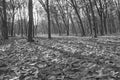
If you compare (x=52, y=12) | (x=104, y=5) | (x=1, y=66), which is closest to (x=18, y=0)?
(x=52, y=12)

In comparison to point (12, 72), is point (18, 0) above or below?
above

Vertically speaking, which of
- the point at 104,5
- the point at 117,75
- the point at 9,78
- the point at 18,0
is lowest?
the point at 9,78

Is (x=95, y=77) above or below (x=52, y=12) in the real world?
below

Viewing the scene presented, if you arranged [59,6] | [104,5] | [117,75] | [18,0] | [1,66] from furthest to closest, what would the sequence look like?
[59,6] → [18,0] → [104,5] → [1,66] → [117,75]

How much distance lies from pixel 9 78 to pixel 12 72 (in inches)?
19.4

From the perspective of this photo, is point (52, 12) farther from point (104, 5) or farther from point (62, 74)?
point (62, 74)

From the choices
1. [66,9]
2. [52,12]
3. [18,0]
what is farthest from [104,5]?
[18,0]

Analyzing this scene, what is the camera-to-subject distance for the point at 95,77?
3.06m

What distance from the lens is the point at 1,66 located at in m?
4.58

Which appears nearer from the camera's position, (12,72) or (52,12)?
(12,72)

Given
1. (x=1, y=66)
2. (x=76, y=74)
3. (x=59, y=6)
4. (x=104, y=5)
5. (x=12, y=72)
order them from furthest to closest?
(x=59, y=6) → (x=104, y=5) → (x=1, y=66) → (x=12, y=72) → (x=76, y=74)

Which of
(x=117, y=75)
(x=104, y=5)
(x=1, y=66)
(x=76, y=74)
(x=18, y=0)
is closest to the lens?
(x=117, y=75)

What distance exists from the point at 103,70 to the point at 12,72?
3050 millimetres

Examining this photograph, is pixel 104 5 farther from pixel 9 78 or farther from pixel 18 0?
pixel 9 78
